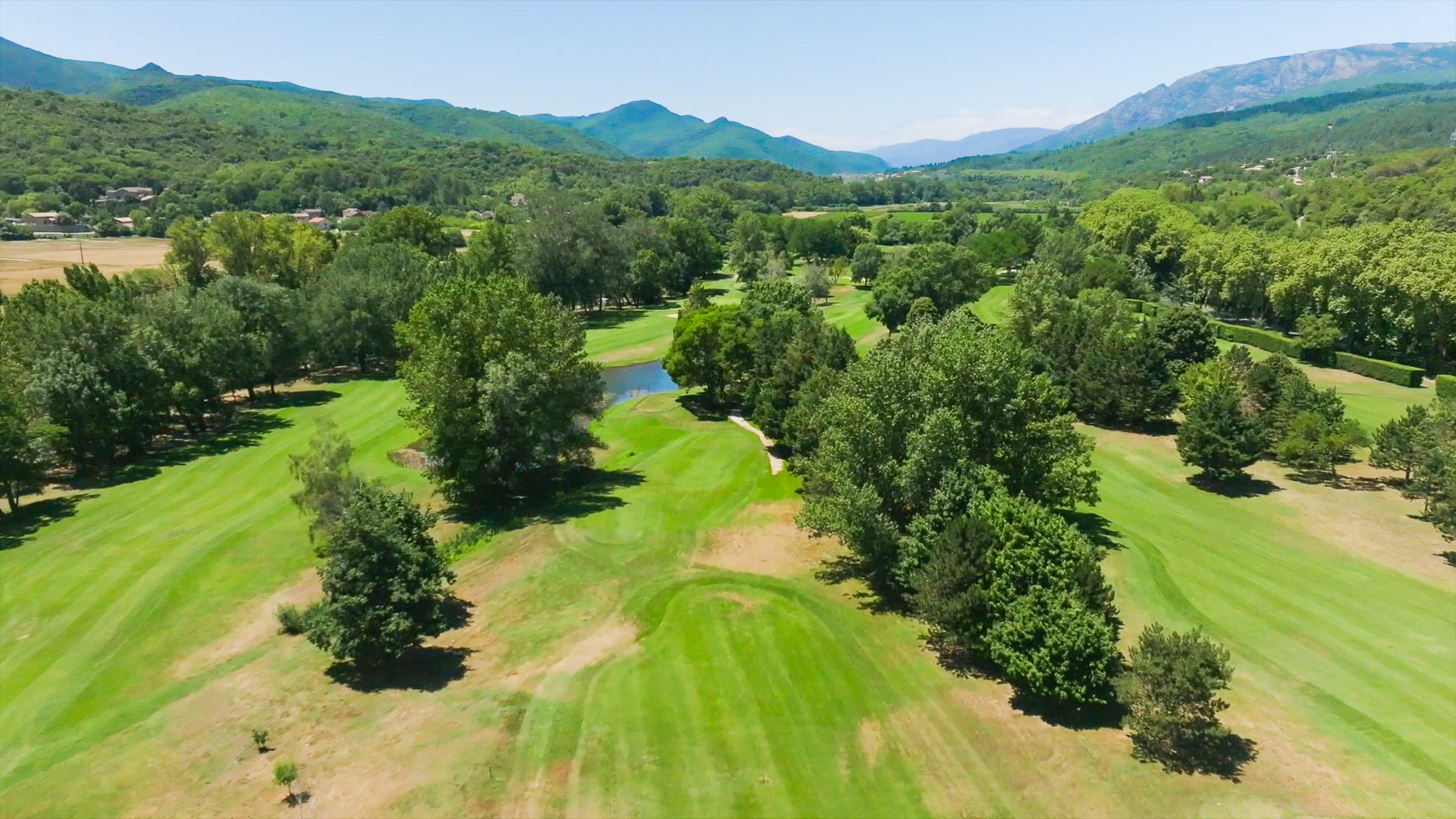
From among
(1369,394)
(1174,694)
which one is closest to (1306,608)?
(1174,694)

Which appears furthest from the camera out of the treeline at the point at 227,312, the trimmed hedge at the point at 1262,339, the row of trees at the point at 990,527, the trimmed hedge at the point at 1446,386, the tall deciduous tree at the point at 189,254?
the tall deciduous tree at the point at 189,254

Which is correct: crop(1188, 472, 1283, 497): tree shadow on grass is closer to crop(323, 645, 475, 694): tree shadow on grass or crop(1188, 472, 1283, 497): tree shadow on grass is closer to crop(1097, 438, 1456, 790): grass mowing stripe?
crop(1097, 438, 1456, 790): grass mowing stripe

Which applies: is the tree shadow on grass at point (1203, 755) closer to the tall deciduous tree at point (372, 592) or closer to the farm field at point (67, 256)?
the tall deciduous tree at point (372, 592)

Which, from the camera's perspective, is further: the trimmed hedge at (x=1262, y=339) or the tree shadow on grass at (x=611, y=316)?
the tree shadow on grass at (x=611, y=316)

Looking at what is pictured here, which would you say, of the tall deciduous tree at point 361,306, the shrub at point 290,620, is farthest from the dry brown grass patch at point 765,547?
the tall deciduous tree at point 361,306

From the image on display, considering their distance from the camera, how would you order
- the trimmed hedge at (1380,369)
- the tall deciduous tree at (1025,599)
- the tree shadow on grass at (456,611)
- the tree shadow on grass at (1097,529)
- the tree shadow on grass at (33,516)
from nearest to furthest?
the tall deciduous tree at (1025,599), the tree shadow on grass at (456,611), the tree shadow on grass at (1097,529), the tree shadow on grass at (33,516), the trimmed hedge at (1380,369)

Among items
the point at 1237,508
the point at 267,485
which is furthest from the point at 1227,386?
the point at 267,485

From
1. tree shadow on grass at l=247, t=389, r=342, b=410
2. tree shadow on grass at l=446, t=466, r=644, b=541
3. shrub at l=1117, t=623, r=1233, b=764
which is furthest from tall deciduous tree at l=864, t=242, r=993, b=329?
shrub at l=1117, t=623, r=1233, b=764
